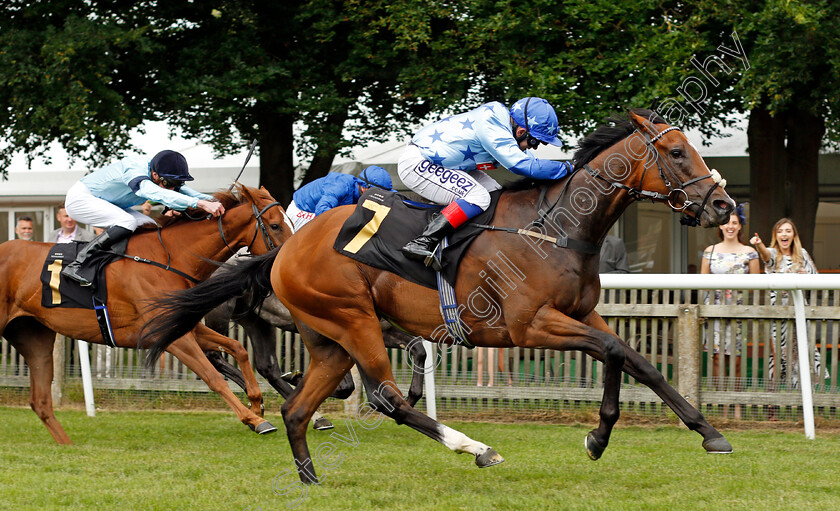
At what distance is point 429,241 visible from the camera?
4699mm

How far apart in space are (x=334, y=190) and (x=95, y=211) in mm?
1587

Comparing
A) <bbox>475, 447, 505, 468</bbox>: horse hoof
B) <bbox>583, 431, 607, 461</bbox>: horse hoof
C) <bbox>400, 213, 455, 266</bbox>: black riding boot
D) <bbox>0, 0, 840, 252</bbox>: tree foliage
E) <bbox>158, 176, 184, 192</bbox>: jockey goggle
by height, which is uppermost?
<bbox>0, 0, 840, 252</bbox>: tree foliage

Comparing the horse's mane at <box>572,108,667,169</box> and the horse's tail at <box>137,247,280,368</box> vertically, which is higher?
the horse's mane at <box>572,108,667,169</box>

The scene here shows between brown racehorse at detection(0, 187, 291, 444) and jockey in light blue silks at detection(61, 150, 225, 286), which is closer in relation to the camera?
jockey in light blue silks at detection(61, 150, 225, 286)

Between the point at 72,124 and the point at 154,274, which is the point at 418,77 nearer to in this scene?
the point at 72,124

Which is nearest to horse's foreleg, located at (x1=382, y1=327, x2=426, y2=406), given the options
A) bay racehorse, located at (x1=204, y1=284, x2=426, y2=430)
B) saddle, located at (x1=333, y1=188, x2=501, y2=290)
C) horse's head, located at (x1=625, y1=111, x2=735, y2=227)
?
bay racehorse, located at (x1=204, y1=284, x2=426, y2=430)

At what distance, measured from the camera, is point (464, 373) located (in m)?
7.33

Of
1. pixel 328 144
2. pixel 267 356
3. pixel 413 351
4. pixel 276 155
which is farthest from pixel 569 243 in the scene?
pixel 276 155

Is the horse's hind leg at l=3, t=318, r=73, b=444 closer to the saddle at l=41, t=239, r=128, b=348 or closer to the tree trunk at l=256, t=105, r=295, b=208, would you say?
the saddle at l=41, t=239, r=128, b=348

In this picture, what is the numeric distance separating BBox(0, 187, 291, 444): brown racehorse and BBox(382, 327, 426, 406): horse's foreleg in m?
0.94

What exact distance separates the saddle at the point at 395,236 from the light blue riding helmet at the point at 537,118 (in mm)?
367

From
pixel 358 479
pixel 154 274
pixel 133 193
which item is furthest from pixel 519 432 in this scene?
pixel 133 193

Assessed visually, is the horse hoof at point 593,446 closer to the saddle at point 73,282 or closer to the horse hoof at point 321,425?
the horse hoof at point 321,425

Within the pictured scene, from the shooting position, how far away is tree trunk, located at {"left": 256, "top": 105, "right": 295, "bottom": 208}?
40.0ft
